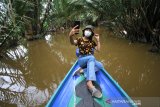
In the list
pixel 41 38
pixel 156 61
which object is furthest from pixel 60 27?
pixel 156 61

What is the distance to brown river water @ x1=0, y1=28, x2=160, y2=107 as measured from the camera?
4469 mm

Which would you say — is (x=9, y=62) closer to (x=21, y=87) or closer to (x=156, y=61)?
(x=21, y=87)

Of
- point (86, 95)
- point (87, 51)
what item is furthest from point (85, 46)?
point (86, 95)

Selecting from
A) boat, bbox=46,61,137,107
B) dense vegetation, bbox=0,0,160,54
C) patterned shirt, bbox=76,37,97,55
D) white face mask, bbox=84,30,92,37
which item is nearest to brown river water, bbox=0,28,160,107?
dense vegetation, bbox=0,0,160,54

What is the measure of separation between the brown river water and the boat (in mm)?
814

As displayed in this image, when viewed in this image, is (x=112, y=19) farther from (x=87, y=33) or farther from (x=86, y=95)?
(x=86, y=95)

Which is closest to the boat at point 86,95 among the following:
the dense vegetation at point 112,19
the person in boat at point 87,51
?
the person in boat at point 87,51

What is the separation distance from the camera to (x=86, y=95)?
125 inches

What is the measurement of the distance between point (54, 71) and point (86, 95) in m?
2.91

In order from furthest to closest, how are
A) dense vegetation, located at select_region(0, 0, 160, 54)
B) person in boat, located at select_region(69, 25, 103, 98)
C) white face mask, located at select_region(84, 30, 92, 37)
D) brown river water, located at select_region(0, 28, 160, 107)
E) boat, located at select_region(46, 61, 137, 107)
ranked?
dense vegetation, located at select_region(0, 0, 160, 54)
brown river water, located at select_region(0, 28, 160, 107)
white face mask, located at select_region(84, 30, 92, 37)
person in boat, located at select_region(69, 25, 103, 98)
boat, located at select_region(46, 61, 137, 107)

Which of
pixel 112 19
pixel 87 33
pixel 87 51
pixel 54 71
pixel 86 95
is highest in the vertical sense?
pixel 112 19

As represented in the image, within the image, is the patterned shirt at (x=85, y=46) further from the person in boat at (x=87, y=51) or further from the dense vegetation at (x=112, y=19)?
the dense vegetation at (x=112, y=19)

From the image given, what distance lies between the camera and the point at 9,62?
734 centimetres

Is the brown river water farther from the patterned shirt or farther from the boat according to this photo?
the patterned shirt
